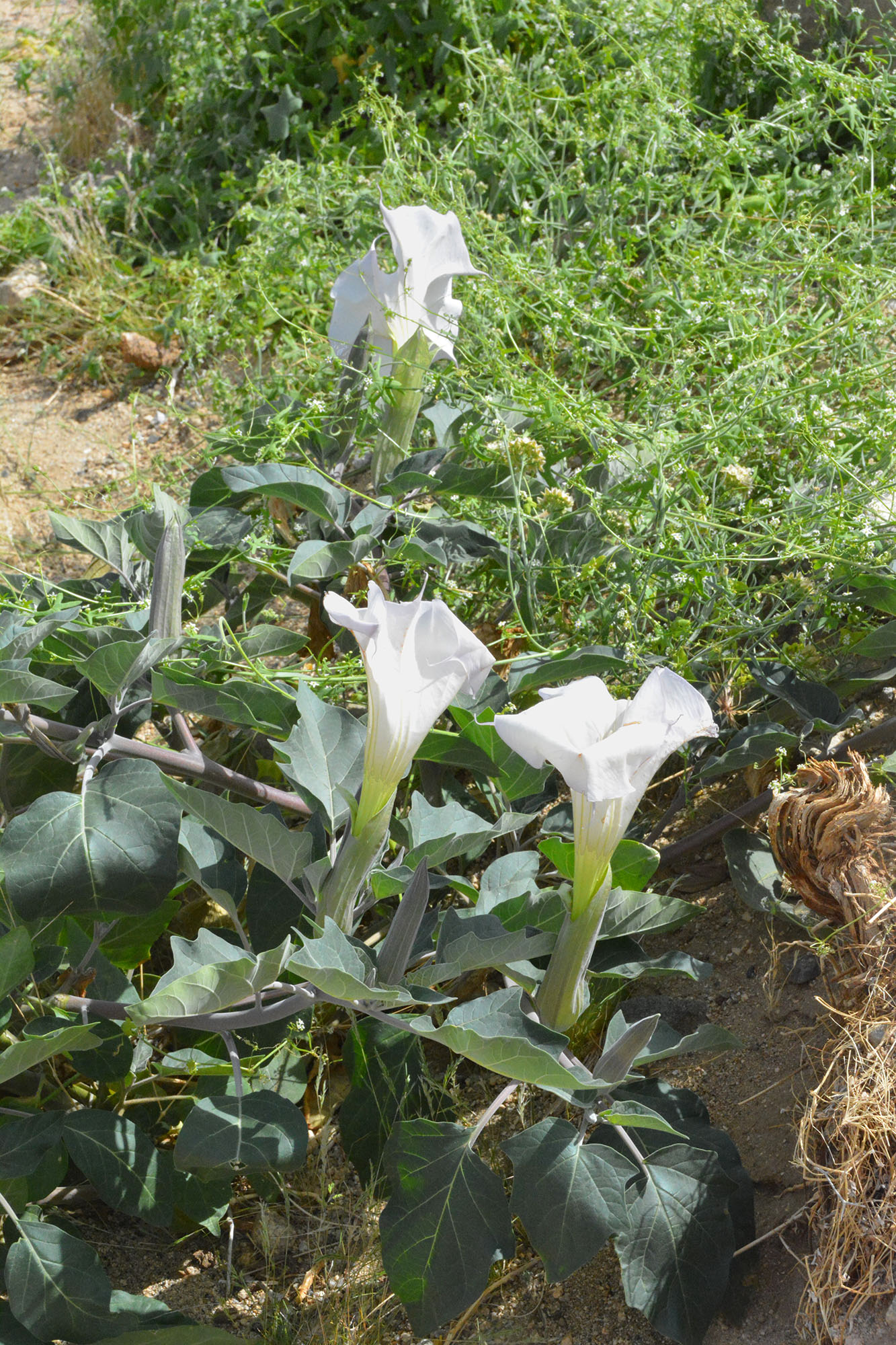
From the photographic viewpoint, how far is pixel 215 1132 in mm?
1254

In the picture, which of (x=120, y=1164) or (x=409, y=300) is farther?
(x=409, y=300)

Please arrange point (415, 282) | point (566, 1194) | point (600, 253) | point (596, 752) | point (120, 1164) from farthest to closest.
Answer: point (600, 253), point (415, 282), point (120, 1164), point (566, 1194), point (596, 752)

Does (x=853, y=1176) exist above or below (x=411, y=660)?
below

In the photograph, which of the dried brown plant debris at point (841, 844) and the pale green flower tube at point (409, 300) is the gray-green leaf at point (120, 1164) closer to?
the dried brown plant debris at point (841, 844)

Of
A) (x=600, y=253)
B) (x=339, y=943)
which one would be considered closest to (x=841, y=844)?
(x=339, y=943)

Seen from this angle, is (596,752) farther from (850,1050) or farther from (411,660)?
(850,1050)

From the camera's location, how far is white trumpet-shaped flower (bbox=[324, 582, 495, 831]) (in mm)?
1146

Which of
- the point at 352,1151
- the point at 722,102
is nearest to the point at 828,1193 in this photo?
the point at 352,1151

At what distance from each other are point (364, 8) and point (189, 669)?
252 centimetres

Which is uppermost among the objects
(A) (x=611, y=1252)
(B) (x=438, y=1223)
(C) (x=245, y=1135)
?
(C) (x=245, y=1135)

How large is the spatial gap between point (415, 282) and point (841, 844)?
108 cm

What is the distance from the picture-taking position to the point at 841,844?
1402 mm

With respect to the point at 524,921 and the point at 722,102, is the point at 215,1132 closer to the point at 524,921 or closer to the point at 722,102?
the point at 524,921

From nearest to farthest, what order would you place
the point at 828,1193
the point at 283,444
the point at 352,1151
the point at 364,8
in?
the point at 828,1193 < the point at 352,1151 < the point at 283,444 < the point at 364,8
